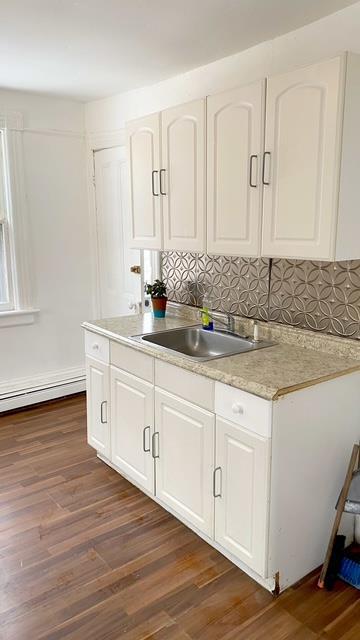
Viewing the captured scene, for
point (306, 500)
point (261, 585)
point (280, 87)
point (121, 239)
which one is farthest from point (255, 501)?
point (121, 239)

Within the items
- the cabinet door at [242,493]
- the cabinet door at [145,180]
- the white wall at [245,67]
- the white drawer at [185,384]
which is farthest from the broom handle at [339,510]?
the white wall at [245,67]

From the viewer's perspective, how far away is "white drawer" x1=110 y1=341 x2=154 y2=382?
94.0 inches

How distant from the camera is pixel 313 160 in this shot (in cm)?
188

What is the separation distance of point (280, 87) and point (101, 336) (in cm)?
155

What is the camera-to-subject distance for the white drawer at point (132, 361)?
2.39 m

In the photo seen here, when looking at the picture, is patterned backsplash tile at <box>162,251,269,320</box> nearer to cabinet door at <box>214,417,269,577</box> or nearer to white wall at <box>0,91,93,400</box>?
cabinet door at <box>214,417,269,577</box>

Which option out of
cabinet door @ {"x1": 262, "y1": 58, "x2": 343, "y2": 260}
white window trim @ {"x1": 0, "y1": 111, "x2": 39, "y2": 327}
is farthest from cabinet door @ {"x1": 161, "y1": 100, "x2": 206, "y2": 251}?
white window trim @ {"x1": 0, "y1": 111, "x2": 39, "y2": 327}

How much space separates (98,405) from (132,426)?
1.21 feet

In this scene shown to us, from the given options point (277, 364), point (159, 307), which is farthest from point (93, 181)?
point (277, 364)

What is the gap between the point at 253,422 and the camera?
1.85 meters

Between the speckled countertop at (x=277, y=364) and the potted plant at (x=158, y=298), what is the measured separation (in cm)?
50

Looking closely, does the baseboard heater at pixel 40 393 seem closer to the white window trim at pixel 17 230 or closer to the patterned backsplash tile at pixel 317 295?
the white window trim at pixel 17 230

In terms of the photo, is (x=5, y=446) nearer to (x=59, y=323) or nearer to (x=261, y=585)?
(x=59, y=323)

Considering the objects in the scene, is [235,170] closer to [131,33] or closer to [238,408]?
[131,33]
